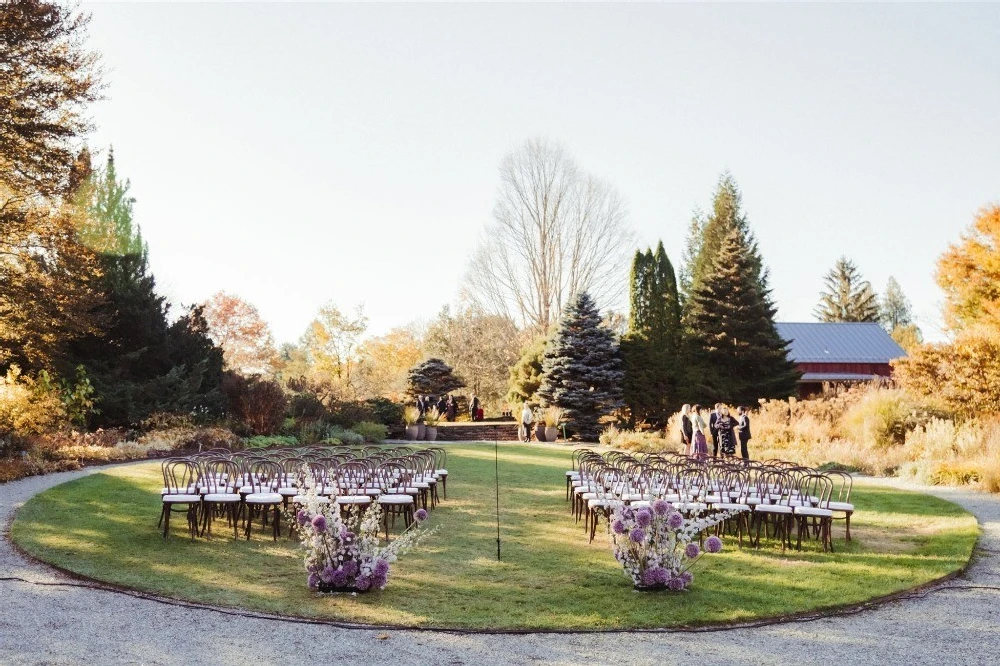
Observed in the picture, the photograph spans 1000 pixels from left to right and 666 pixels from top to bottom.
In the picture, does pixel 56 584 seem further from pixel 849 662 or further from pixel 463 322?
pixel 463 322

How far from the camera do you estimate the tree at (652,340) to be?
106ft

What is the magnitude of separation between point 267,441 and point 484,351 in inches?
867

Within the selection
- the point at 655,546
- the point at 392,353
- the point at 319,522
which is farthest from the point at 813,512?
the point at 392,353

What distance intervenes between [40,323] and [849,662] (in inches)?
821

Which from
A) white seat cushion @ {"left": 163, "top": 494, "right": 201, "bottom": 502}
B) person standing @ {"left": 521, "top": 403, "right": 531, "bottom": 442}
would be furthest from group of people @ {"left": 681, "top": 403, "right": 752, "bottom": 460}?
white seat cushion @ {"left": 163, "top": 494, "right": 201, "bottom": 502}

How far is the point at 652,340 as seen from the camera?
33.2 m

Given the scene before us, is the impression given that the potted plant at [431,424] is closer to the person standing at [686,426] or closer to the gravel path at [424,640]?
the person standing at [686,426]

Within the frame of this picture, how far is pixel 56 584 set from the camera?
827 cm

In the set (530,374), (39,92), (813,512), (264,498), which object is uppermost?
(39,92)

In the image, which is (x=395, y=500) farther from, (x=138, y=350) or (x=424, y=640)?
(x=138, y=350)

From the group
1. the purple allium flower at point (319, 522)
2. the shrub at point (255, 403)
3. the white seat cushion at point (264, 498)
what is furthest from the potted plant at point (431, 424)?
the purple allium flower at point (319, 522)

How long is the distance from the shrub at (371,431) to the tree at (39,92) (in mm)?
11533

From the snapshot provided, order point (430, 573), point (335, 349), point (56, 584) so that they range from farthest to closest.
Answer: point (335, 349) < point (430, 573) < point (56, 584)

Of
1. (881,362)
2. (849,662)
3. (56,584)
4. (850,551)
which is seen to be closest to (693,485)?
(850,551)
